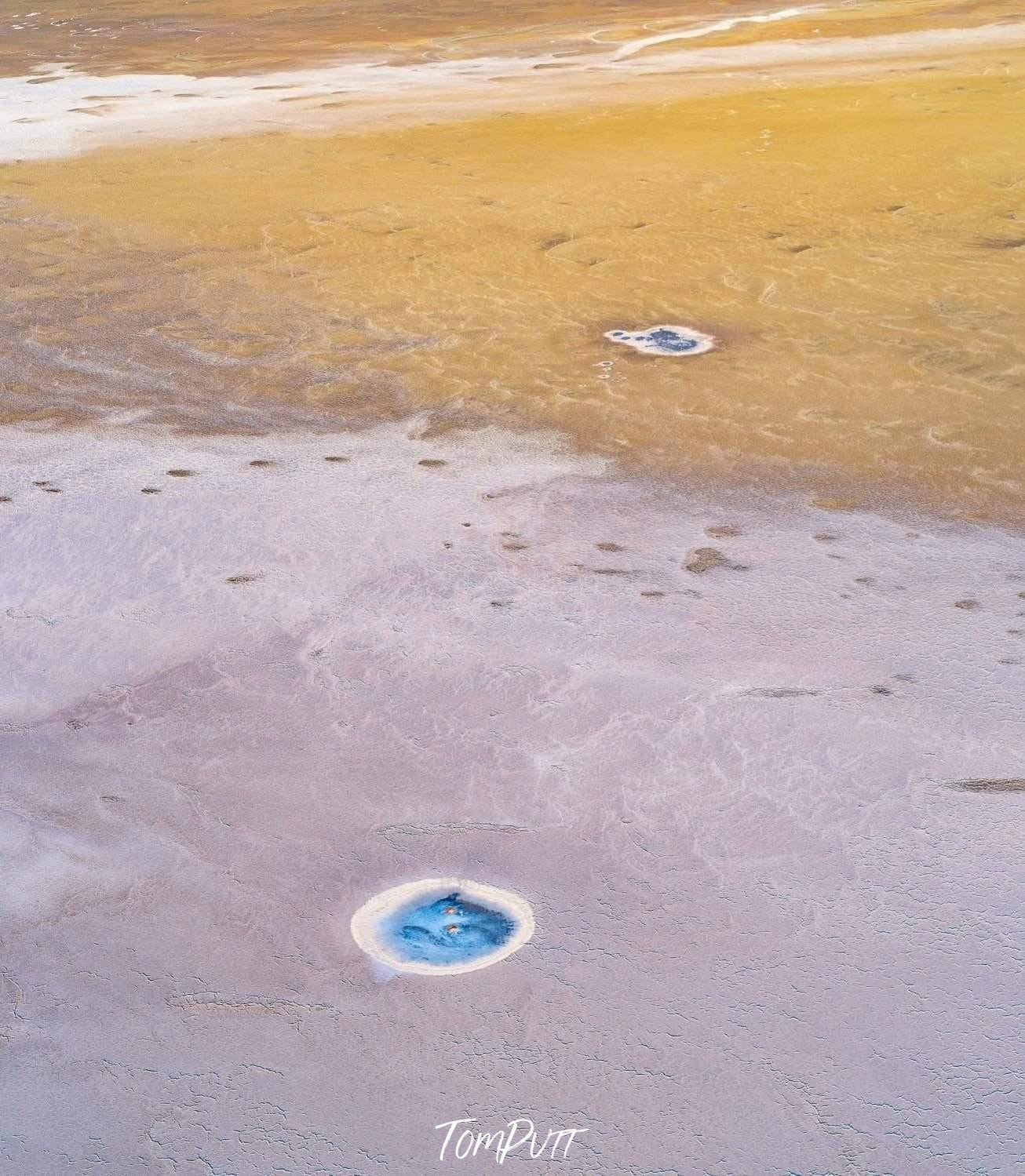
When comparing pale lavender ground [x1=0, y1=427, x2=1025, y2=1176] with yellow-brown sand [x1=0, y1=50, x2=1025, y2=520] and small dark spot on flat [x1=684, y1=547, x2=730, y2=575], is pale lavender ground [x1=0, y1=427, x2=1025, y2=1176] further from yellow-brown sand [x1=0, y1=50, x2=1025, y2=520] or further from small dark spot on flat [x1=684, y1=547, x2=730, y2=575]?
yellow-brown sand [x1=0, y1=50, x2=1025, y2=520]

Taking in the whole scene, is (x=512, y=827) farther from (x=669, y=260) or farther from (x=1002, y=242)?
(x=1002, y=242)

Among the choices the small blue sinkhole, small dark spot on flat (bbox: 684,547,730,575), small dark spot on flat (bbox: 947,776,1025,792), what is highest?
small dark spot on flat (bbox: 684,547,730,575)

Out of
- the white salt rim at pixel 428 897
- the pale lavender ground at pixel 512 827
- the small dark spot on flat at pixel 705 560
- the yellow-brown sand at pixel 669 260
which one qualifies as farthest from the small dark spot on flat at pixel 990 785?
the yellow-brown sand at pixel 669 260

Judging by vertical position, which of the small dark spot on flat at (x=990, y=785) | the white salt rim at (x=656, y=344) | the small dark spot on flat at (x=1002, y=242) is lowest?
the small dark spot on flat at (x=990, y=785)

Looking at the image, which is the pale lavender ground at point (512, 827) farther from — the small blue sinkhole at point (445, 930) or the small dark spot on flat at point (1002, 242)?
the small dark spot on flat at point (1002, 242)

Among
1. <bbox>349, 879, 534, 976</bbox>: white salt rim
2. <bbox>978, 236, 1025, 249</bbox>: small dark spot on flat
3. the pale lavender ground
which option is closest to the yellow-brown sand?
<bbox>978, 236, 1025, 249</bbox>: small dark spot on flat

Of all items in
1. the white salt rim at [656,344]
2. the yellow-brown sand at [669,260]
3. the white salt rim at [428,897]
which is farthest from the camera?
the white salt rim at [656,344]
